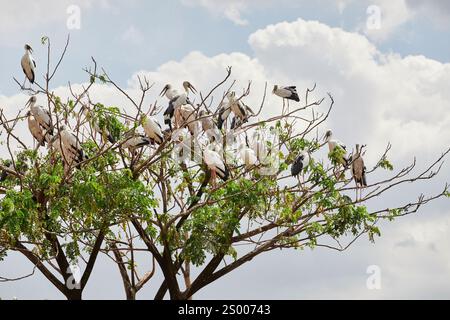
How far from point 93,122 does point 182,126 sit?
1.55m

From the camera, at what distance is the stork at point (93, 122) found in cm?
1174

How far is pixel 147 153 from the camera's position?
1326cm

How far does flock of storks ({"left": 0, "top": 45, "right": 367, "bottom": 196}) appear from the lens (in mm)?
11844

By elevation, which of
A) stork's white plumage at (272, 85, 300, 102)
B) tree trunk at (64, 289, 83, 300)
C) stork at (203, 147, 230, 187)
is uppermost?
stork's white plumage at (272, 85, 300, 102)

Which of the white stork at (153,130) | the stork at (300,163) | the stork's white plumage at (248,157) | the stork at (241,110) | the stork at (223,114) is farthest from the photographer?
the stork at (241,110)

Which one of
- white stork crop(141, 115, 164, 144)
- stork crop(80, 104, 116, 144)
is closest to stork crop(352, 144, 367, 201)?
white stork crop(141, 115, 164, 144)

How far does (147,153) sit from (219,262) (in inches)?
94.0

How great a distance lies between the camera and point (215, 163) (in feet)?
39.3

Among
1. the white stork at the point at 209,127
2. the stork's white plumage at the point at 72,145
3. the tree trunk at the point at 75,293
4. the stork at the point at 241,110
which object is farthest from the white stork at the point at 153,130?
the tree trunk at the point at 75,293

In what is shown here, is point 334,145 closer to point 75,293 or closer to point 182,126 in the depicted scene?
point 182,126

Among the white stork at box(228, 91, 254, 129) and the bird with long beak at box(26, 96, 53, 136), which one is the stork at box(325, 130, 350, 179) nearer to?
the white stork at box(228, 91, 254, 129)

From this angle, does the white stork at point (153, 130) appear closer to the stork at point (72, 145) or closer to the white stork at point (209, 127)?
the white stork at point (209, 127)
